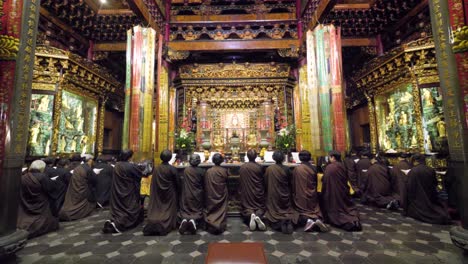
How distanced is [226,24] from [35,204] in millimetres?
10022

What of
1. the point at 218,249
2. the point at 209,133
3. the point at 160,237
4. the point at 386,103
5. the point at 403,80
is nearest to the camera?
the point at 218,249

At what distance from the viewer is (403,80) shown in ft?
23.8

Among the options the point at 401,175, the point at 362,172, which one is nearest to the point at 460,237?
the point at 401,175

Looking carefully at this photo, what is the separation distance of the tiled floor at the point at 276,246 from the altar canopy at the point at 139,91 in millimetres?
2928

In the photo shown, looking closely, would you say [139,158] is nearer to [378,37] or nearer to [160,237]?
[160,237]

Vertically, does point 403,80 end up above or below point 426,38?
below

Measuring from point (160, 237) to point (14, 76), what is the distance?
3.23 meters

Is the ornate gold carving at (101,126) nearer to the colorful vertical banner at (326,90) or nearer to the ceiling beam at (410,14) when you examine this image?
the colorful vertical banner at (326,90)

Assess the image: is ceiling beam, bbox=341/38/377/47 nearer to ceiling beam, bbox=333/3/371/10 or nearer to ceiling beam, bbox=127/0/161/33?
ceiling beam, bbox=333/3/371/10

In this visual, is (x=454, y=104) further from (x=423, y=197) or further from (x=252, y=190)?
(x=252, y=190)

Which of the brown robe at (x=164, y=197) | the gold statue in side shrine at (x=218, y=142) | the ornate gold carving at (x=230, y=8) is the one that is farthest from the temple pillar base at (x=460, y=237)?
the ornate gold carving at (x=230, y=8)

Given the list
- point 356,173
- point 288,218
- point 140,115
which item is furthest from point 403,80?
point 140,115

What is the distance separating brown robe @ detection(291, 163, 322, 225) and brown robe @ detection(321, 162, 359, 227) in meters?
0.29

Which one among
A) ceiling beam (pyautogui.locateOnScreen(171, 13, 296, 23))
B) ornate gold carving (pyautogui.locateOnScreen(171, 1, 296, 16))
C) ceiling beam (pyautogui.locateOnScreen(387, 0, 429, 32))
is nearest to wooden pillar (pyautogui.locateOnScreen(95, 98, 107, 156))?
ceiling beam (pyautogui.locateOnScreen(171, 13, 296, 23))
